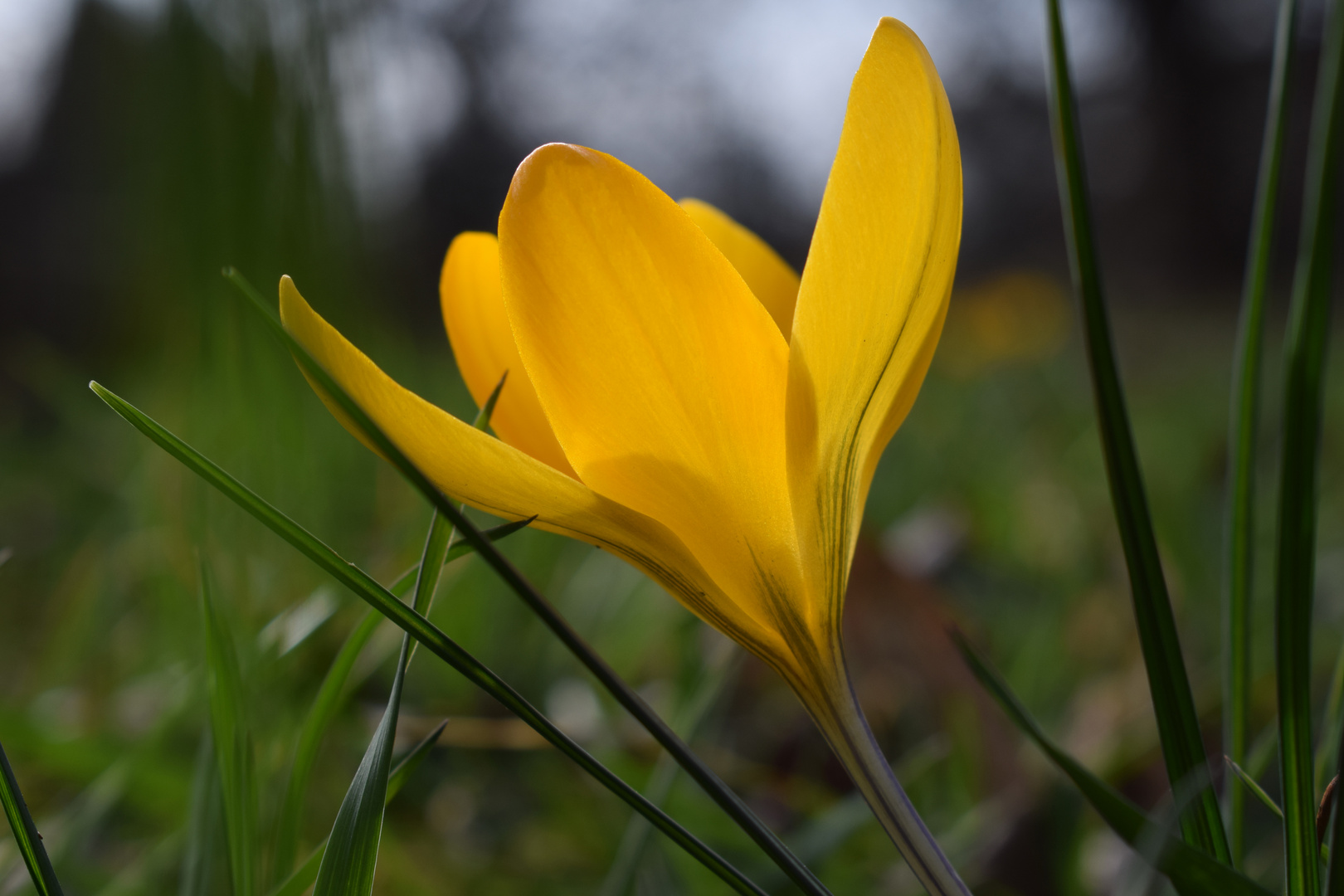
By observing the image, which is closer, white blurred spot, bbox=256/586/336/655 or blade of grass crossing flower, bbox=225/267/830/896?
blade of grass crossing flower, bbox=225/267/830/896

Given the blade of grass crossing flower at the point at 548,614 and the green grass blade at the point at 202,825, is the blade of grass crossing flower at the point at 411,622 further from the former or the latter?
the green grass blade at the point at 202,825

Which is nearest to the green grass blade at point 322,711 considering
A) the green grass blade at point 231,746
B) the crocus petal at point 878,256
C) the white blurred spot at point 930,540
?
the green grass blade at point 231,746

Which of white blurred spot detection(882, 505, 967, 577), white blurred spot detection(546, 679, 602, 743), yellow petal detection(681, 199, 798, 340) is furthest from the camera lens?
white blurred spot detection(882, 505, 967, 577)

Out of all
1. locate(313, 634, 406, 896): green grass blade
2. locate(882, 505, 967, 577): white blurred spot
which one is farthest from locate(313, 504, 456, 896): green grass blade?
locate(882, 505, 967, 577): white blurred spot

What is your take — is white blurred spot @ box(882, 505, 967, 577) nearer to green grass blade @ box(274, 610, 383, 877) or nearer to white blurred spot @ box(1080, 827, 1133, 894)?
white blurred spot @ box(1080, 827, 1133, 894)

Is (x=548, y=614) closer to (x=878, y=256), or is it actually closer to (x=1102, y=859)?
(x=878, y=256)

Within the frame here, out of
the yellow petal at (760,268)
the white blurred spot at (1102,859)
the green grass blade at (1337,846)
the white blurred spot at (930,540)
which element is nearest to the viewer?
the green grass blade at (1337,846)

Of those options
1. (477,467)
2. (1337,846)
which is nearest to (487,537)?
(477,467)
